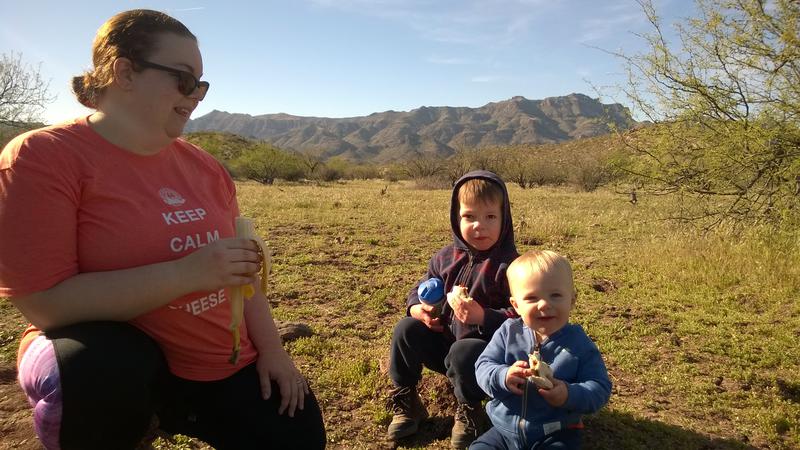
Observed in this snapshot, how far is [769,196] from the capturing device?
21.3ft

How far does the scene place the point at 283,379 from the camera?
221 centimetres

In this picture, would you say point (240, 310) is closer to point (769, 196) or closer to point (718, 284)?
point (718, 284)

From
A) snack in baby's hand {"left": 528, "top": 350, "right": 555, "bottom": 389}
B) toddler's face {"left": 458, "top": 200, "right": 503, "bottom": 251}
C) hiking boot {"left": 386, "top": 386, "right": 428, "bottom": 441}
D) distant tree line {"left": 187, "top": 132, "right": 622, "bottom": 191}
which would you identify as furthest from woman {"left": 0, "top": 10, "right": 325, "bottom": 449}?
distant tree line {"left": 187, "top": 132, "right": 622, "bottom": 191}

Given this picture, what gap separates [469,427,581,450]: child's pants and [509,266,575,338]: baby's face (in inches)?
17.4

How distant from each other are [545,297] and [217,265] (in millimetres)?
1367

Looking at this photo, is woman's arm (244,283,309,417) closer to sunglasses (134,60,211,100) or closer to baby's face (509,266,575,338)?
sunglasses (134,60,211,100)

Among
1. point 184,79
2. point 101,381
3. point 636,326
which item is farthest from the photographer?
point 636,326

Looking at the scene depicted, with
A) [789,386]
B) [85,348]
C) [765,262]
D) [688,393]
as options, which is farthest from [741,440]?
[765,262]

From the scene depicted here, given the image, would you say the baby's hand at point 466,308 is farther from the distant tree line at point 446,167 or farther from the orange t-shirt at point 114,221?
the distant tree line at point 446,167

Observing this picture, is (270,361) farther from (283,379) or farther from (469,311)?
(469,311)

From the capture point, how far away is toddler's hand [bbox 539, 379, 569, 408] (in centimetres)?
203

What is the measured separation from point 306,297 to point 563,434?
381cm

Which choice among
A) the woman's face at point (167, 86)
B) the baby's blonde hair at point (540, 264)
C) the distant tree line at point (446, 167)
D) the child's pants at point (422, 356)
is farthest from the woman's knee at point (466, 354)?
the distant tree line at point (446, 167)

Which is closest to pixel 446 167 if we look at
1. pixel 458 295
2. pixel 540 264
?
pixel 458 295
